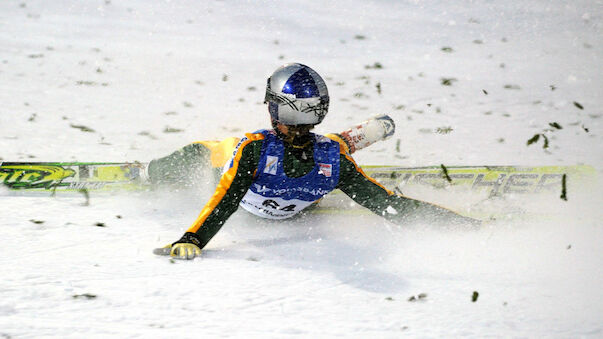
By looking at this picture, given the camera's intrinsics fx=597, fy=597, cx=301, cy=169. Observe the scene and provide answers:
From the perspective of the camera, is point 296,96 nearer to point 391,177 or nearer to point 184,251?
point 184,251

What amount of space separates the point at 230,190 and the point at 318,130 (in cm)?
319

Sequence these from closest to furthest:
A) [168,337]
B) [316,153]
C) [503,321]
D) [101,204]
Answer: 1. [168,337]
2. [503,321]
3. [316,153]
4. [101,204]

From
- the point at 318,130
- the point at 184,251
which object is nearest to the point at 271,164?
the point at 184,251

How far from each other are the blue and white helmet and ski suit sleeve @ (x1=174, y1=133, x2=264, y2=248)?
260mm

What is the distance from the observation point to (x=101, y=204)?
4797 mm

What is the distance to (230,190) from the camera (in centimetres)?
373

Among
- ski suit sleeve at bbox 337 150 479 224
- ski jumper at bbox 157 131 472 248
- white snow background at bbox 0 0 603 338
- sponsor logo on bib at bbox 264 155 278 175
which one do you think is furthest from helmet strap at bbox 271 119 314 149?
white snow background at bbox 0 0 603 338

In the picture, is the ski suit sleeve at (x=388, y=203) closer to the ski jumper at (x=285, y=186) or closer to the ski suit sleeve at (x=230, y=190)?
the ski jumper at (x=285, y=186)

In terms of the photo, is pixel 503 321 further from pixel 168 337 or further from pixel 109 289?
pixel 109 289

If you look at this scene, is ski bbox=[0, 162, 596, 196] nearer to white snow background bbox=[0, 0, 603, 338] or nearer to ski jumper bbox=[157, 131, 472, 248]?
white snow background bbox=[0, 0, 603, 338]

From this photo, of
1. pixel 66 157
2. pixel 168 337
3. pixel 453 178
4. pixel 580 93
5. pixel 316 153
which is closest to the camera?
pixel 168 337

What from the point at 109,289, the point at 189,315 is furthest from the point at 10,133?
the point at 189,315

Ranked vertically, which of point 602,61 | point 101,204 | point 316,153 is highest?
point 602,61

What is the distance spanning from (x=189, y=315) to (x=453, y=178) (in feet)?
10.2
